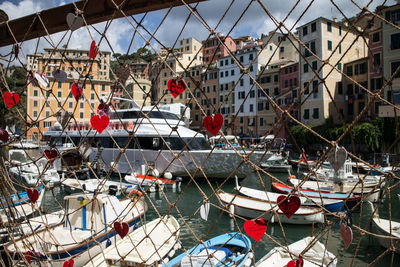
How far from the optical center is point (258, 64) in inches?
1412

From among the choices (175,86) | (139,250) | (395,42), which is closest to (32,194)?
(175,86)

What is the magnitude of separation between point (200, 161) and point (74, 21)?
14550 mm

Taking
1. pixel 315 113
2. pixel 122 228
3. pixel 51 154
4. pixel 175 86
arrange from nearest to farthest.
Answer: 1. pixel 175 86
2. pixel 122 228
3. pixel 51 154
4. pixel 315 113

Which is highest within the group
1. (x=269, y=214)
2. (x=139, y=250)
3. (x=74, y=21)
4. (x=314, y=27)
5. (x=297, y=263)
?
(x=314, y=27)

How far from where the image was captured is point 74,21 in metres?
2.07

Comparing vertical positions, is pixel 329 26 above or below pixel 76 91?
above

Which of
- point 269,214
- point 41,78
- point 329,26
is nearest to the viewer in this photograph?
point 41,78

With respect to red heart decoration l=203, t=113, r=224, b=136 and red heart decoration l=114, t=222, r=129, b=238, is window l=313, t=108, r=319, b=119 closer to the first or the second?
red heart decoration l=114, t=222, r=129, b=238

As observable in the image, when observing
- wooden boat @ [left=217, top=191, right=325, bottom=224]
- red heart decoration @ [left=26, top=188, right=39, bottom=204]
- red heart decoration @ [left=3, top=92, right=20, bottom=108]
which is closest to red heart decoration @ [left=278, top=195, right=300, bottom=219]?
red heart decoration @ [left=26, top=188, right=39, bottom=204]

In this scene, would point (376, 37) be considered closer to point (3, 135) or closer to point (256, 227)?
point (256, 227)

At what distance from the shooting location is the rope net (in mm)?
1670

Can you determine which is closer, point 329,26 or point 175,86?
point 175,86

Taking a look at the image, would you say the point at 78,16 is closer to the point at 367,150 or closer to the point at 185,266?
the point at 185,266

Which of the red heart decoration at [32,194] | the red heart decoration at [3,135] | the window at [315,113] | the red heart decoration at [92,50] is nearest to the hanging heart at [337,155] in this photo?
the red heart decoration at [92,50]
